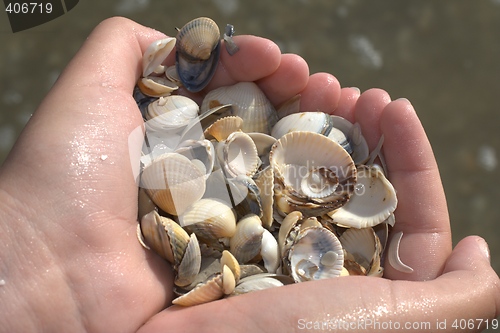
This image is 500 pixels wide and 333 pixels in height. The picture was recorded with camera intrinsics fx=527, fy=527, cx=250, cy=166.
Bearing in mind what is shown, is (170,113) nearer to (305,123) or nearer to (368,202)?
(305,123)

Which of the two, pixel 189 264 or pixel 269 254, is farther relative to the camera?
pixel 269 254

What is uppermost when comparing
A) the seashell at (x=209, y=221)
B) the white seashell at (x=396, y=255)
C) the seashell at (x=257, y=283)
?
the seashell at (x=209, y=221)

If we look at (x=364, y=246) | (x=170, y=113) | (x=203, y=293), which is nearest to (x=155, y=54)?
(x=170, y=113)

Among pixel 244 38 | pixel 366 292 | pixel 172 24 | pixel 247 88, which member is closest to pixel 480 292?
pixel 366 292

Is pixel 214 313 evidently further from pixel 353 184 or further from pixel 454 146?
pixel 454 146

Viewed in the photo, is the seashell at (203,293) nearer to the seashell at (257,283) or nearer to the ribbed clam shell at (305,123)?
the seashell at (257,283)

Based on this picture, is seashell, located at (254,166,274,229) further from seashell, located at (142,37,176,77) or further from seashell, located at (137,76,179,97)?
seashell, located at (142,37,176,77)

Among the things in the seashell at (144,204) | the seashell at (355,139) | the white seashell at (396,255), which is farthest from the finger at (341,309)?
the seashell at (355,139)
